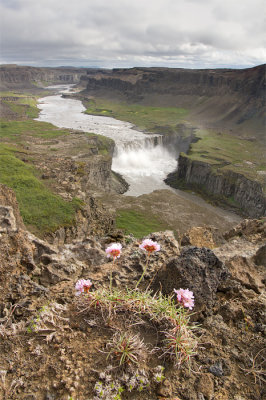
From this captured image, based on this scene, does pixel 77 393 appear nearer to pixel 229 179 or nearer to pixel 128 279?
pixel 128 279

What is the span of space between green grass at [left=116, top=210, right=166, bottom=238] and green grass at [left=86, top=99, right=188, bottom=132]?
68659 millimetres

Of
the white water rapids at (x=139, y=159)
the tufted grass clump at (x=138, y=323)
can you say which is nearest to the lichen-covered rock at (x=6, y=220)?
the tufted grass clump at (x=138, y=323)

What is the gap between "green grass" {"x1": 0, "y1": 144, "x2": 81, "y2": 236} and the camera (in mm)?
21531

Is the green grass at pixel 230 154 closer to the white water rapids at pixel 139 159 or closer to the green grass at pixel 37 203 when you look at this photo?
the white water rapids at pixel 139 159

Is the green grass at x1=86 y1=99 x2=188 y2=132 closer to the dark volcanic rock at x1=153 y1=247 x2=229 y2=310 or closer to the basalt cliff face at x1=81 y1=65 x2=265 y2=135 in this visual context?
the basalt cliff face at x1=81 y1=65 x2=265 y2=135

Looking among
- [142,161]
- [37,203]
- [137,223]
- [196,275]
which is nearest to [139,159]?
[142,161]

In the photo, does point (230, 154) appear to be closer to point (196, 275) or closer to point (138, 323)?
point (196, 275)

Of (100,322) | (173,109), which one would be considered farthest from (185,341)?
(173,109)

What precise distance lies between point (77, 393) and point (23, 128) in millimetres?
80027

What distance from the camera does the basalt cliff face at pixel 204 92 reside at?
118 m

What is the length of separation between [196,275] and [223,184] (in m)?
57.1

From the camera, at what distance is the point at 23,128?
7406cm

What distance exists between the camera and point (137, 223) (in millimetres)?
39031

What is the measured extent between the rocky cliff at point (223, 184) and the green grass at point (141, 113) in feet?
139
